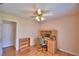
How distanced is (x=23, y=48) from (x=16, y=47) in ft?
0.39

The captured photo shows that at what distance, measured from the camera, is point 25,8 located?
5.37ft

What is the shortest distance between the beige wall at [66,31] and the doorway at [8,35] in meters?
0.51

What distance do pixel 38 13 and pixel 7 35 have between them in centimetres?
65

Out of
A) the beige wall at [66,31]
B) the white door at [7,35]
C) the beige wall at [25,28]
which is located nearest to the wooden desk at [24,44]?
the beige wall at [25,28]

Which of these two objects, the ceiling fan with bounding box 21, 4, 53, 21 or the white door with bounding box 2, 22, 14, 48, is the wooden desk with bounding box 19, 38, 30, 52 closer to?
the white door with bounding box 2, 22, 14, 48

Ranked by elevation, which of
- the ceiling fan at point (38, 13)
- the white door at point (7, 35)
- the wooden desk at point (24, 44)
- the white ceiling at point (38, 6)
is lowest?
the wooden desk at point (24, 44)

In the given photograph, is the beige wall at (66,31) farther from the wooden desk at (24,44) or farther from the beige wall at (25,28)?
the wooden desk at (24,44)

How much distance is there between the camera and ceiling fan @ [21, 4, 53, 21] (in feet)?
5.33

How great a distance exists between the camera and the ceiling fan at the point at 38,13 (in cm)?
163

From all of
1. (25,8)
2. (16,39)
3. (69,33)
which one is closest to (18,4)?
(25,8)

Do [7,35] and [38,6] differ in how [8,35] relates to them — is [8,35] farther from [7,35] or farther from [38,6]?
[38,6]

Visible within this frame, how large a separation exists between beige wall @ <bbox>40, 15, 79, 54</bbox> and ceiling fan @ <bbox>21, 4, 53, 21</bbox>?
111mm

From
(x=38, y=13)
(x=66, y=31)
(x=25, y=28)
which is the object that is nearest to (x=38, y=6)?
(x=38, y=13)

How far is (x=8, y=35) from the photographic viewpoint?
1.69m
